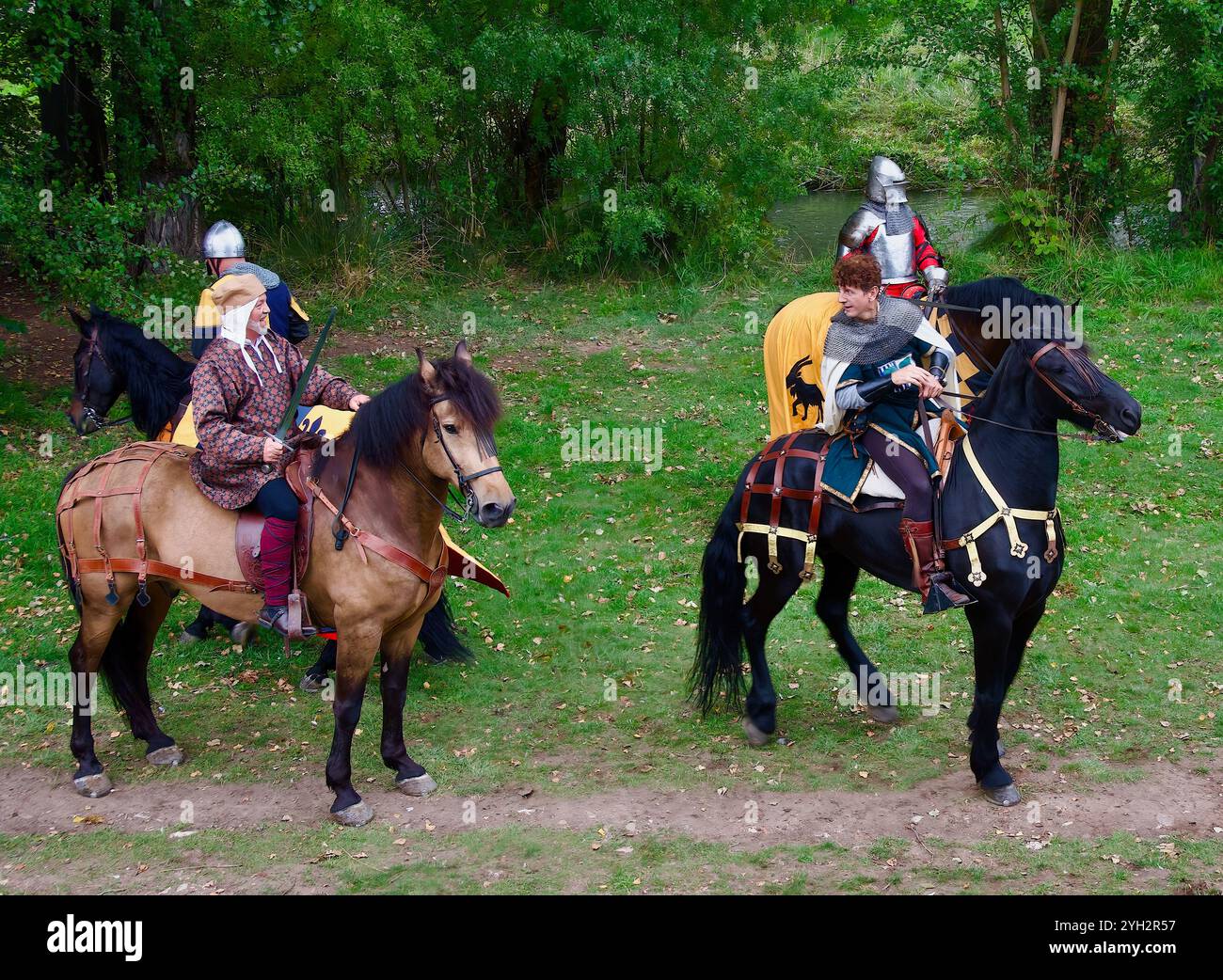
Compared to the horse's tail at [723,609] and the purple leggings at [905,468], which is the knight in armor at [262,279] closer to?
the horse's tail at [723,609]

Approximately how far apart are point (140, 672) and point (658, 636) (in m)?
3.56

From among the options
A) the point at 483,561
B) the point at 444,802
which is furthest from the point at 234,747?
the point at 483,561

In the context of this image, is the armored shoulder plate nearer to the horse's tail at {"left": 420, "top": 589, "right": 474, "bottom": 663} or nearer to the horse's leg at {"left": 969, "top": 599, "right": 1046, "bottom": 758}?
the horse's leg at {"left": 969, "top": 599, "right": 1046, "bottom": 758}

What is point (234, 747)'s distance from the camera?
24.8ft

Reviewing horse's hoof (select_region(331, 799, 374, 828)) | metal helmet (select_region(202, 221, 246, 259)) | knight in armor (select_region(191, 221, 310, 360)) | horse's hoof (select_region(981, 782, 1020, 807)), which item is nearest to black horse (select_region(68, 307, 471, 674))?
knight in armor (select_region(191, 221, 310, 360))

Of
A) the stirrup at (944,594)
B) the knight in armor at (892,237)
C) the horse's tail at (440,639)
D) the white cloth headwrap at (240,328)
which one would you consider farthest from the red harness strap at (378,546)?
the knight in armor at (892,237)

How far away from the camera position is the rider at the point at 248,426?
20.9 feet

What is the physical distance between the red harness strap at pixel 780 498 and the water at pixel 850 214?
10289 millimetres

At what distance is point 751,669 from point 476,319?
9088mm

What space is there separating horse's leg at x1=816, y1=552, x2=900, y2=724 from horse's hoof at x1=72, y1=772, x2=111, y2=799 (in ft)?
14.4

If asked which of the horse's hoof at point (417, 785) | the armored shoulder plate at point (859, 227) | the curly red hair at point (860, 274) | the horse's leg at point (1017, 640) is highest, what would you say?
the armored shoulder plate at point (859, 227)

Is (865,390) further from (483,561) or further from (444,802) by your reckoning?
(483,561)

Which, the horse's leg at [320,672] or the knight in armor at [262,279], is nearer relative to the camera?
the horse's leg at [320,672]

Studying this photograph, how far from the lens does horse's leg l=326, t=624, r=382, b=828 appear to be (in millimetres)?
6480
